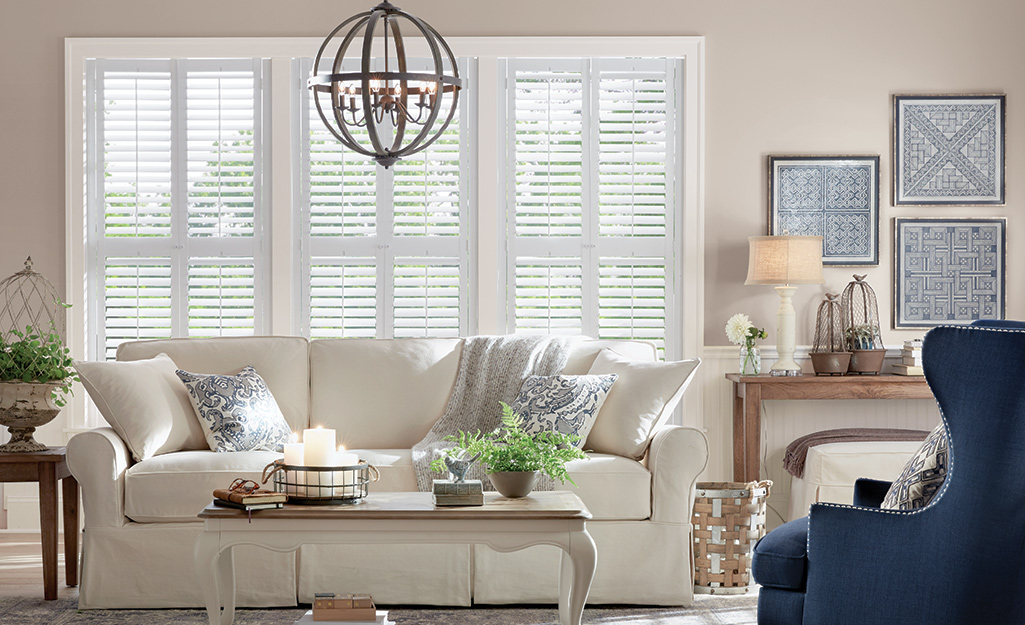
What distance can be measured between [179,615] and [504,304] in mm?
2045

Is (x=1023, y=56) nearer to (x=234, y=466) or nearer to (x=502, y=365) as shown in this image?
(x=502, y=365)

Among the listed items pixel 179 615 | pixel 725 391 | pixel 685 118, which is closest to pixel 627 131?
pixel 685 118

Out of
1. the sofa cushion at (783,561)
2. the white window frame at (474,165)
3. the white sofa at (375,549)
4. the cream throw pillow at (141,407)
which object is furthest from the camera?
the white window frame at (474,165)

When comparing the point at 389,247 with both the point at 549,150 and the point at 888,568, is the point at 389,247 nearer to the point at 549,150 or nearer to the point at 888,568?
the point at 549,150

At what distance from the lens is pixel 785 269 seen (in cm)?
416

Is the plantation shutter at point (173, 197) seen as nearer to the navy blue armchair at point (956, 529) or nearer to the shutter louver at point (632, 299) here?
the shutter louver at point (632, 299)

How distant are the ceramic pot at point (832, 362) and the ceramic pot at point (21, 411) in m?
3.23

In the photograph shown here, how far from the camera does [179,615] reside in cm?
316

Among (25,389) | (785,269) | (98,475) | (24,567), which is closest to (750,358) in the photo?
(785,269)

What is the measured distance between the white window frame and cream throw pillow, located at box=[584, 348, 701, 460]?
1.00 meters

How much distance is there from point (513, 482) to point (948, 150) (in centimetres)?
304

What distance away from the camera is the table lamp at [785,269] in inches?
164

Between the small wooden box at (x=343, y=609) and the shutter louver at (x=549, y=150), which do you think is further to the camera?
the shutter louver at (x=549, y=150)

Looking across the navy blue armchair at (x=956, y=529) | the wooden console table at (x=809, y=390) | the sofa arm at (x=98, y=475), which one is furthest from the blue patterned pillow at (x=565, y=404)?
the sofa arm at (x=98, y=475)
